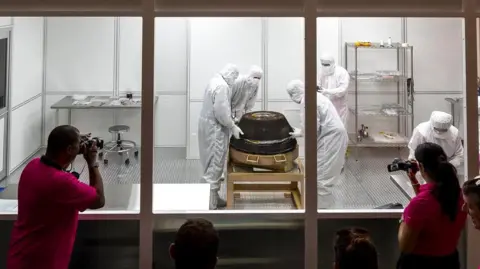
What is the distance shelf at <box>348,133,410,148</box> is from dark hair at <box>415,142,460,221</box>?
4.64 metres

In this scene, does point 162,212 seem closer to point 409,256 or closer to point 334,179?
point 409,256

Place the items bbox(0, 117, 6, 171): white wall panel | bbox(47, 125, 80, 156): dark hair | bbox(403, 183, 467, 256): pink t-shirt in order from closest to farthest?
bbox(403, 183, 467, 256): pink t-shirt < bbox(47, 125, 80, 156): dark hair < bbox(0, 117, 6, 171): white wall panel

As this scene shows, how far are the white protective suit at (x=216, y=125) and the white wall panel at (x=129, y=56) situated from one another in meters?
2.67

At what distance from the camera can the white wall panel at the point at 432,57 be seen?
23.4 feet

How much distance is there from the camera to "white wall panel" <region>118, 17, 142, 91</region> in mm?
7137

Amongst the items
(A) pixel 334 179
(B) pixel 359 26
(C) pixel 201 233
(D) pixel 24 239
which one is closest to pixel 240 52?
(B) pixel 359 26

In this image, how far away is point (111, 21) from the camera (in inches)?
284

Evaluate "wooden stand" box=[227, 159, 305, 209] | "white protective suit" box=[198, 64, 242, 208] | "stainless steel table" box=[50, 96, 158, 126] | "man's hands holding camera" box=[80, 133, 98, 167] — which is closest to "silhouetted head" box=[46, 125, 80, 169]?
"man's hands holding camera" box=[80, 133, 98, 167]

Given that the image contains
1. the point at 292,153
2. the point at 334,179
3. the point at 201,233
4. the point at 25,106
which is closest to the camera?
the point at 201,233

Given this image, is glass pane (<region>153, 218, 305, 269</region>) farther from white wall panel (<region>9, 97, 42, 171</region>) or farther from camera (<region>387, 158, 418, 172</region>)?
white wall panel (<region>9, 97, 42, 171</region>)

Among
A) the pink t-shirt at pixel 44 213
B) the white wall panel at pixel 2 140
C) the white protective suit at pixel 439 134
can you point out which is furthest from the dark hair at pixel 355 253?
the white wall panel at pixel 2 140

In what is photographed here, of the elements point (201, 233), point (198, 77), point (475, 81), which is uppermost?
point (198, 77)

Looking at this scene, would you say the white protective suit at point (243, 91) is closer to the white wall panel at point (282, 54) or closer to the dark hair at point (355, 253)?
the white wall panel at point (282, 54)

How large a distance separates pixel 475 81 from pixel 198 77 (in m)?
4.49
